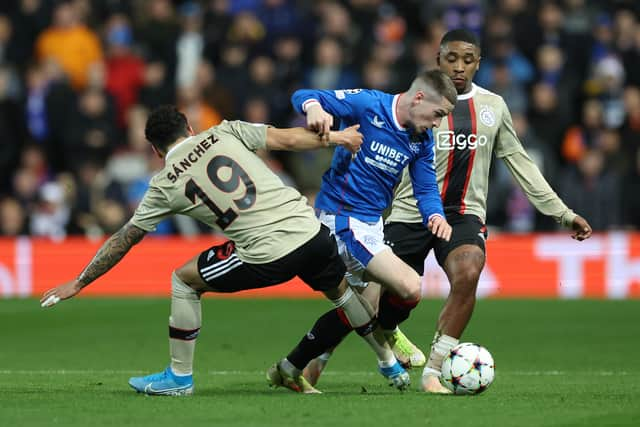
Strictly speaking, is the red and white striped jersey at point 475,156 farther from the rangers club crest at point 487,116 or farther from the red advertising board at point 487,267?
the red advertising board at point 487,267

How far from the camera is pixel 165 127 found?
855cm

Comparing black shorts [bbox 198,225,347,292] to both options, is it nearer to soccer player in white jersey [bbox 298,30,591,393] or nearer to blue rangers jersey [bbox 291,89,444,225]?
blue rangers jersey [bbox 291,89,444,225]

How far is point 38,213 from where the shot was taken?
19.0 metres

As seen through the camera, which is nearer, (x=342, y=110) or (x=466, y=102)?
(x=342, y=110)

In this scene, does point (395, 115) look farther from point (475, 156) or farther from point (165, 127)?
point (165, 127)

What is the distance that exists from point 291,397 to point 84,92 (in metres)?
11.8

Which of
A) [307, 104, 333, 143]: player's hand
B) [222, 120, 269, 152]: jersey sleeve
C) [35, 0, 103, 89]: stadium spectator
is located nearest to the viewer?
[307, 104, 333, 143]: player's hand

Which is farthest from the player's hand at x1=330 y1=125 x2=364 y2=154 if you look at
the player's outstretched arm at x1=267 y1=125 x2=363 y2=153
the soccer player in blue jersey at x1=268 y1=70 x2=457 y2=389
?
the soccer player in blue jersey at x1=268 y1=70 x2=457 y2=389

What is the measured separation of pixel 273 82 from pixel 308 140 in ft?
37.3

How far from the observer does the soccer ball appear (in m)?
8.77

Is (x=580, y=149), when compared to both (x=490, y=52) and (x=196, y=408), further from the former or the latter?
(x=196, y=408)

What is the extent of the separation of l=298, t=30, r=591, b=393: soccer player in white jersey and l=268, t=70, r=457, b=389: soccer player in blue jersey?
21.0 inches

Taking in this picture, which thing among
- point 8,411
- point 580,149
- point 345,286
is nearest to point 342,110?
point 345,286

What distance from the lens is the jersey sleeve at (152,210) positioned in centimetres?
853
